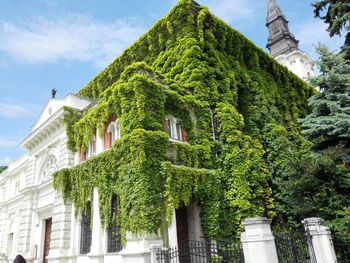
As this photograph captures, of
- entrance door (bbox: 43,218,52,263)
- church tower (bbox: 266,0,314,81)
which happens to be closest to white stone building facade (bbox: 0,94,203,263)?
entrance door (bbox: 43,218,52,263)

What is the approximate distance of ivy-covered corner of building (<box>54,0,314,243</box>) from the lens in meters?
13.9

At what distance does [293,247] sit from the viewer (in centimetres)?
1137

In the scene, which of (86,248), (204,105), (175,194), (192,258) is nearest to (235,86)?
(204,105)

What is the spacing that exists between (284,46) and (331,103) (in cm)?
4759

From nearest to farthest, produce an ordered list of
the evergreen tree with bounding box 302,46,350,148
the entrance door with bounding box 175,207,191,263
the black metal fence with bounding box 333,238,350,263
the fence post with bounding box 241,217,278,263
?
1. the fence post with bounding box 241,217,278,263
2. the black metal fence with bounding box 333,238,350,263
3. the entrance door with bounding box 175,207,191,263
4. the evergreen tree with bounding box 302,46,350,148

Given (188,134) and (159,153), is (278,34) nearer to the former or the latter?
(188,134)

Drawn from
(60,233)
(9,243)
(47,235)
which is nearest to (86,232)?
(60,233)

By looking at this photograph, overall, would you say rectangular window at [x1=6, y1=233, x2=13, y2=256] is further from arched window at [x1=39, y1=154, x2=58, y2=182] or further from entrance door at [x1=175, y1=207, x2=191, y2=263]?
entrance door at [x1=175, y1=207, x2=191, y2=263]

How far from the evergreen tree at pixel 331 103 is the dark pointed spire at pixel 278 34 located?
43.6 meters

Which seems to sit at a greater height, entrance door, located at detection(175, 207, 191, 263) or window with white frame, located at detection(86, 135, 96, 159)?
window with white frame, located at detection(86, 135, 96, 159)

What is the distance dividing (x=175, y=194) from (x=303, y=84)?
2648 cm

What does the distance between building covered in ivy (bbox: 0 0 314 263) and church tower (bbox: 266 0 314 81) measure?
33912 mm

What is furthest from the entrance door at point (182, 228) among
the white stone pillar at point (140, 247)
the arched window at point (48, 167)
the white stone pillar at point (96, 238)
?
the arched window at point (48, 167)

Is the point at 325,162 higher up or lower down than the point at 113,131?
lower down
